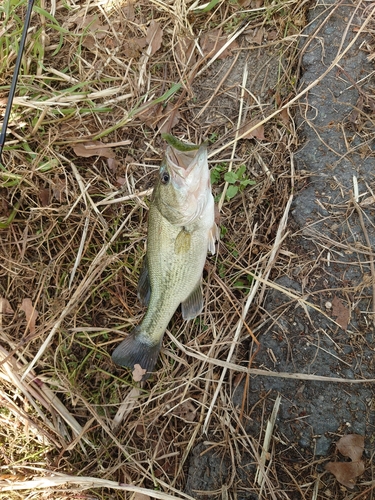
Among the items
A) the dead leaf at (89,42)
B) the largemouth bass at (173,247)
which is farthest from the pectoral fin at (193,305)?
the dead leaf at (89,42)

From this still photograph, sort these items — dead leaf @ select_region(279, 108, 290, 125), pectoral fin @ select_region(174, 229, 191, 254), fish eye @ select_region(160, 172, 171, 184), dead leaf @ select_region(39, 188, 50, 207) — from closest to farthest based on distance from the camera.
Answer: fish eye @ select_region(160, 172, 171, 184), pectoral fin @ select_region(174, 229, 191, 254), dead leaf @ select_region(279, 108, 290, 125), dead leaf @ select_region(39, 188, 50, 207)

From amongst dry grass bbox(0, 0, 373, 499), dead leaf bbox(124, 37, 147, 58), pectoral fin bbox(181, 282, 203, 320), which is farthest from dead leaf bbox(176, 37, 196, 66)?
pectoral fin bbox(181, 282, 203, 320)

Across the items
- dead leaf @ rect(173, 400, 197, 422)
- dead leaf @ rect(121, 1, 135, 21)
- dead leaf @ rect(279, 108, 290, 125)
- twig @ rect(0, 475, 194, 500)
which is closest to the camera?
twig @ rect(0, 475, 194, 500)

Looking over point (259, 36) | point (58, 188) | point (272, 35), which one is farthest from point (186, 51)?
point (58, 188)

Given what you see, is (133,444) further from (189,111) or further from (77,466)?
(189,111)

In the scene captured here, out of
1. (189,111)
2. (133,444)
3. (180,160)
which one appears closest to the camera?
(180,160)

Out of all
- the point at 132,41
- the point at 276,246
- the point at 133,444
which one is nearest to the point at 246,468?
the point at 133,444

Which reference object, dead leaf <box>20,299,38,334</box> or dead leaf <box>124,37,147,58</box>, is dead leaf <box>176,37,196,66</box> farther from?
dead leaf <box>20,299,38,334</box>
